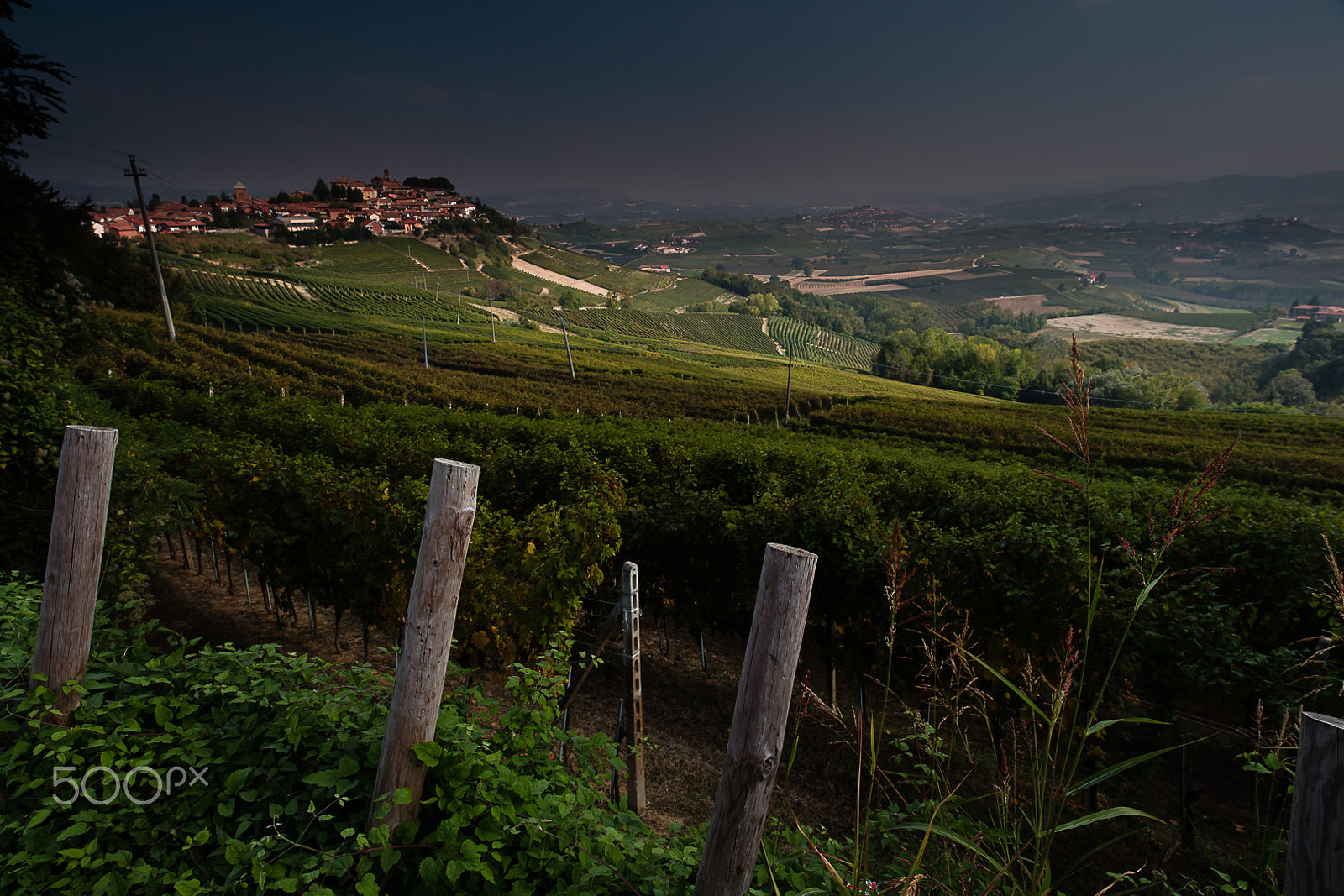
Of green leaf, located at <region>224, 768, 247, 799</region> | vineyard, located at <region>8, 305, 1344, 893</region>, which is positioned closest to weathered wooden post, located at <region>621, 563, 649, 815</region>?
vineyard, located at <region>8, 305, 1344, 893</region>

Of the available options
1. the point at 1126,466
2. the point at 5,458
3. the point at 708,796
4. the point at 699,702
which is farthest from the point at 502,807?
the point at 1126,466

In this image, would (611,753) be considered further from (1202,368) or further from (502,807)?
(1202,368)

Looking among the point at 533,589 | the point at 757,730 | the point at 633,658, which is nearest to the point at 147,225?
the point at 533,589

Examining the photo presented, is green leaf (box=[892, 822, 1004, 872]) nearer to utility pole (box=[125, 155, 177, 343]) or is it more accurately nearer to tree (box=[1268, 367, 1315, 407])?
utility pole (box=[125, 155, 177, 343])

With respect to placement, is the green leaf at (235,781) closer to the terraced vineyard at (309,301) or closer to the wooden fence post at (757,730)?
the wooden fence post at (757,730)

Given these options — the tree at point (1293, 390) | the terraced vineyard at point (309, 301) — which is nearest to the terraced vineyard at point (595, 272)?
the terraced vineyard at point (309, 301)

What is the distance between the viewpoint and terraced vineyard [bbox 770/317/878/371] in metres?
128

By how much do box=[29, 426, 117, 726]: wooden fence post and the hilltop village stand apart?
124 metres

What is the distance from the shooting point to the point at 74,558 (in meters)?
3.03

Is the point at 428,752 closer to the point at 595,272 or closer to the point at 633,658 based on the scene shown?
the point at 633,658

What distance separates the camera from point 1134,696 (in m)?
5.75

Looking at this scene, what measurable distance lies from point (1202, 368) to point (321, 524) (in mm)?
168281

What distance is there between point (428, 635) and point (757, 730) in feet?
4.66

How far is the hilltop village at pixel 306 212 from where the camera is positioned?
120 m
